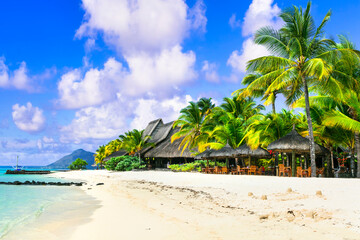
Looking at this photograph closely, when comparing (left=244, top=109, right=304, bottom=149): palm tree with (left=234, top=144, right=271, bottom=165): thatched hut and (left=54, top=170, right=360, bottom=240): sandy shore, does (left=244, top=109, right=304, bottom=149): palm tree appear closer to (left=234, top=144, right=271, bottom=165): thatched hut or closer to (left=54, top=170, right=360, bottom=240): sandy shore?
(left=234, top=144, right=271, bottom=165): thatched hut

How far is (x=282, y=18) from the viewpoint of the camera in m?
13.4

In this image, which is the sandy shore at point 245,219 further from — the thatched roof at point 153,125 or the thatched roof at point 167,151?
the thatched roof at point 153,125

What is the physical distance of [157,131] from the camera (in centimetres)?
3509

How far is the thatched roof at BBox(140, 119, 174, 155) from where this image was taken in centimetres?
3110

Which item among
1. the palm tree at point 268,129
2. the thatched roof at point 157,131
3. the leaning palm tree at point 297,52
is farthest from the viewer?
the thatched roof at point 157,131

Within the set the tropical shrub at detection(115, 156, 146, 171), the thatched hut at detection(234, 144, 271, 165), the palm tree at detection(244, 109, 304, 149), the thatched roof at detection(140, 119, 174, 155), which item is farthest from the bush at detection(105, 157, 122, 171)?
the palm tree at detection(244, 109, 304, 149)

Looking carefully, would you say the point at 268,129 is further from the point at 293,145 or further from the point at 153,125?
the point at 153,125

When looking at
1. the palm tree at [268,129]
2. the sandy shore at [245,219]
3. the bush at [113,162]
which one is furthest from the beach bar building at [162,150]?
the sandy shore at [245,219]

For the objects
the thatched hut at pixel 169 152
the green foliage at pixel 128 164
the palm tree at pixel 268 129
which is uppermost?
the palm tree at pixel 268 129

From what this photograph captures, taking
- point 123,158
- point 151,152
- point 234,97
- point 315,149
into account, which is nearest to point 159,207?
point 315,149

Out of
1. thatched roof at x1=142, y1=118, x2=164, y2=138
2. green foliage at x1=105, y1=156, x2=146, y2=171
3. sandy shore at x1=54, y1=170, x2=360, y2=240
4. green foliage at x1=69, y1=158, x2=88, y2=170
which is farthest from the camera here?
green foliage at x1=69, y1=158, x2=88, y2=170

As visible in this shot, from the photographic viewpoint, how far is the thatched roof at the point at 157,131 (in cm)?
3110

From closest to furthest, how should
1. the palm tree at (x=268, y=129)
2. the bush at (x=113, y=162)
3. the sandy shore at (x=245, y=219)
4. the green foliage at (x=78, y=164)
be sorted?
the sandy shore at (x=245, y=219)
the palm tree at (x=268, y=129)
the bush at (x=113, y=162)
the green foliage at (x=78, y=164)

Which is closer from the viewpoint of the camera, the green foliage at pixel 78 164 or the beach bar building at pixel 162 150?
the beach bar building at pixel 162 150
